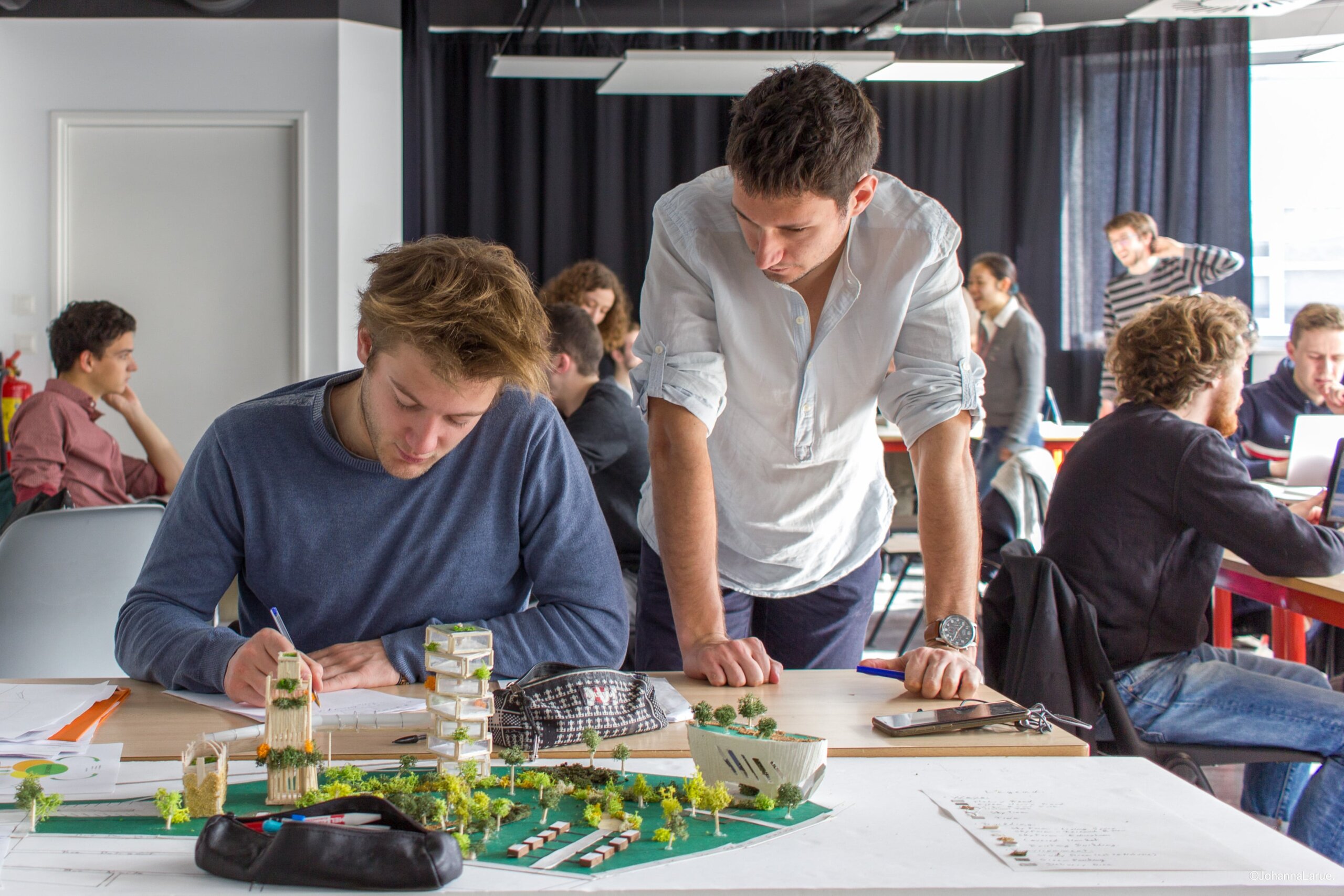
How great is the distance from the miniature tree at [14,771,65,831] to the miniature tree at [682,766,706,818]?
1.56 feet

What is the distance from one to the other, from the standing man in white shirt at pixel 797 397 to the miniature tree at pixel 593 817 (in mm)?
475

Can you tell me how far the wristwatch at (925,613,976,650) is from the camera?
1.41 meters

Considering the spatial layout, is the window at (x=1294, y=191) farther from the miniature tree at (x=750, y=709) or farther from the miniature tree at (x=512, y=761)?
the miniature tree at (x=512, y=761)

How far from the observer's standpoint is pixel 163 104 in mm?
5305

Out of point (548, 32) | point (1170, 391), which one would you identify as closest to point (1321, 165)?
point (548, 32)

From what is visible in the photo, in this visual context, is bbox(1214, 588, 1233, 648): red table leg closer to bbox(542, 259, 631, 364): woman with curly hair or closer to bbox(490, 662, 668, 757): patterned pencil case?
bbox(542, 259, 631, 364): woman with curly hair

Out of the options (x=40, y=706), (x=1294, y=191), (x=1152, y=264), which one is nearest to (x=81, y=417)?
Answer: (x=40, y=706)

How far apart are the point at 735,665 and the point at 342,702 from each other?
43 centimetres

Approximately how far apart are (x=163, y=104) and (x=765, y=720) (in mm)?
5201

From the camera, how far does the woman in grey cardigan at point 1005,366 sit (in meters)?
5.47

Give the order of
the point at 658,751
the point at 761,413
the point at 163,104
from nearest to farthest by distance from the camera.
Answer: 1. the point at 658,751
2. the point at 761,413
3. the point at 163,104

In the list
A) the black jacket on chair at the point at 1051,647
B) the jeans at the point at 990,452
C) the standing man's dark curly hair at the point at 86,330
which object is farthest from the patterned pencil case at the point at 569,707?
the jeans at the point at 990,452

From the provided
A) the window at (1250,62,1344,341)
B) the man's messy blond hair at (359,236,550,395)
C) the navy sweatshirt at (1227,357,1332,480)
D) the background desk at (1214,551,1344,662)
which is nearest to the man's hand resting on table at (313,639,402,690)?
the man's messy blond hair at (359,236,550,395)

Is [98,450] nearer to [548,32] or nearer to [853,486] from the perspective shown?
[853,486]
